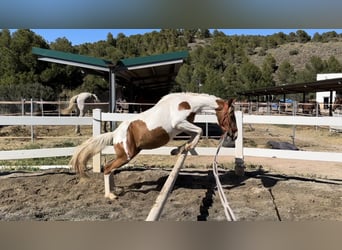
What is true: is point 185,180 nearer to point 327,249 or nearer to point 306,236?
point 306,236

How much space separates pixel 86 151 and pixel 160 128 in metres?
0.99

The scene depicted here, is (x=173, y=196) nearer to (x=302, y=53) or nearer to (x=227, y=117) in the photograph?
(x=227, y=117)

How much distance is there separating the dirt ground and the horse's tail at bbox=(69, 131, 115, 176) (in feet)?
1.21

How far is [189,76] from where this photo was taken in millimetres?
57094

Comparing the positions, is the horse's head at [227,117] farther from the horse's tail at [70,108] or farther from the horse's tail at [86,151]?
the horse's tail at [70,108]

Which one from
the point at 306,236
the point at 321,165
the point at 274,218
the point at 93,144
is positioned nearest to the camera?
the point at 306,236

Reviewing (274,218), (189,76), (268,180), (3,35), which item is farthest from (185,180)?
(189,76)

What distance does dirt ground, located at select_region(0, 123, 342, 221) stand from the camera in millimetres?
4113

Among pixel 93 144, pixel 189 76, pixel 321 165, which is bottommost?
pixel 321 165

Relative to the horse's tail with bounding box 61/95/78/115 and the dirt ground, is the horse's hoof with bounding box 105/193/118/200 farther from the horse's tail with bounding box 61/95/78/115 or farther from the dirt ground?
the horse's tail with bounding box 61/95/78/115

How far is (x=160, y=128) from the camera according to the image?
4781mm

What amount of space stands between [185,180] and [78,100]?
1106 cm

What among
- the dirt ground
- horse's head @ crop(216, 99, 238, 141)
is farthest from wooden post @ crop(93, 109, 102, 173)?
horse's head @ crop(216, 99, 238, 141)

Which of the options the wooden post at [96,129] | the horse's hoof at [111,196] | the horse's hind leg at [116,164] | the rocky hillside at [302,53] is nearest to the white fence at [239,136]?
the wooden post at [96,129]
